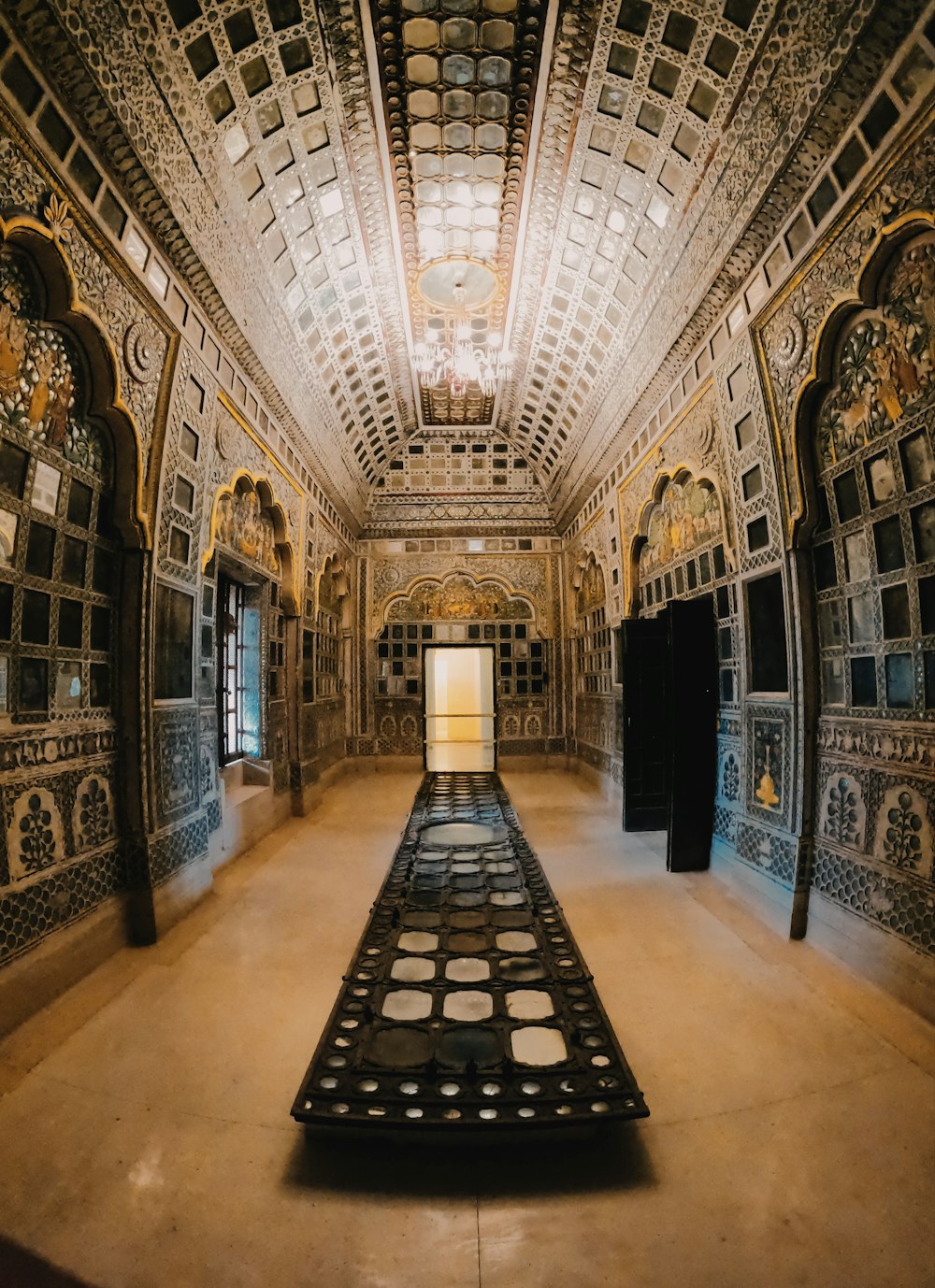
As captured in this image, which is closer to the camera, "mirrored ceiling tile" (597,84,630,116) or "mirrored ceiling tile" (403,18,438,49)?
"mirrored ceiling tile" (403,18,438,49)

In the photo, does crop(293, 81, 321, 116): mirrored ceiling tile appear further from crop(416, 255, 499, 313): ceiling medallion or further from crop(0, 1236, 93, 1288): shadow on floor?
crop(0, 1236, 93, 1288): shadow on floor

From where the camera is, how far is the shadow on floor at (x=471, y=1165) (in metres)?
2.24

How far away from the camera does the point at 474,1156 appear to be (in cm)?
→ 238

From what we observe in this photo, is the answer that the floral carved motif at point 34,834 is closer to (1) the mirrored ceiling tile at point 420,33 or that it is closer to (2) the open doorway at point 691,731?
(2) the open doorway at point 691,731

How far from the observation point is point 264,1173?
2.30m

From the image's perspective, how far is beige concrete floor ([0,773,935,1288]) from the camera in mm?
1958

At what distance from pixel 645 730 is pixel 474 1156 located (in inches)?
195

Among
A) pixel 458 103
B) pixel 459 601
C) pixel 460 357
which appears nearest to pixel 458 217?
pixel 458 103

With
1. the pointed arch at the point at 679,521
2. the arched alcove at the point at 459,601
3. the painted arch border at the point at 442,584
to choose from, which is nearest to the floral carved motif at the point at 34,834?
the pointed arch at the point at 679,521

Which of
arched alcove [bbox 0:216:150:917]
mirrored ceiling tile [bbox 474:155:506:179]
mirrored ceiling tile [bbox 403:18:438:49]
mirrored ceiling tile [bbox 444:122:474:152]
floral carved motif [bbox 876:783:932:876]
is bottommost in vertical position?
floral carved motif [bbox 876:783:932:876]

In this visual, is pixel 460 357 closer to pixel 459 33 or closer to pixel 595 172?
pixel 595 172

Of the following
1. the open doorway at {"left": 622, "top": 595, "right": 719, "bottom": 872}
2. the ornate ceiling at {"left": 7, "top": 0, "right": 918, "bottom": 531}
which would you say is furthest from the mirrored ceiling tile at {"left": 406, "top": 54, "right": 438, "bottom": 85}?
the open doorway at {"left": 622, "top": 595, "right": 719, "bottom": 872}

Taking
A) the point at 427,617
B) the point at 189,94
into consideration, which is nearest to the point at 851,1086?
the point at 189,94

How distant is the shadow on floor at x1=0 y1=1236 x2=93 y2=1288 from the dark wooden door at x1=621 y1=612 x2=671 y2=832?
5.70 m
